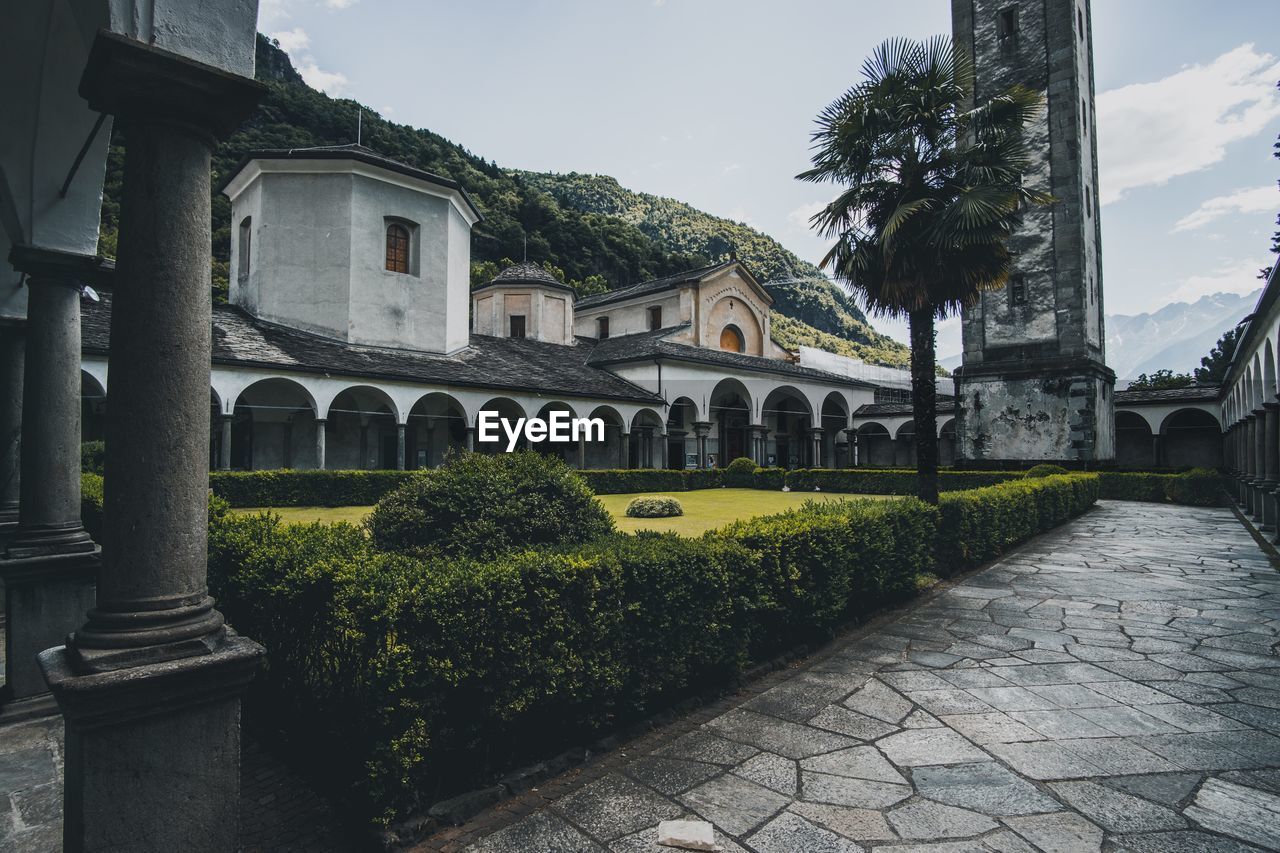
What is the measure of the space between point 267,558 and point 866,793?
390 cm

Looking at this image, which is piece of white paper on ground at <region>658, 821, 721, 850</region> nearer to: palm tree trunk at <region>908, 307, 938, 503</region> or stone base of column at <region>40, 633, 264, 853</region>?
stone base of column at <region>40, 633, 264, 853</region>

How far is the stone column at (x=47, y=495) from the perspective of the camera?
4641 millimetres

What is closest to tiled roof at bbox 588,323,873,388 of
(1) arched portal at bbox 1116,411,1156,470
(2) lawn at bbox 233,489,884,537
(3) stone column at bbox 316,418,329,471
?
(2) lawn at bbox 233,489,884,537

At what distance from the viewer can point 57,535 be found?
16.0ft

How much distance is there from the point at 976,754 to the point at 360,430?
879 inches

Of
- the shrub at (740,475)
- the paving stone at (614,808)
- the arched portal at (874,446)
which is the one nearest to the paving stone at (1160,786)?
the paving stone at (614,808)

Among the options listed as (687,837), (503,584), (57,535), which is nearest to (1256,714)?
(687,837)

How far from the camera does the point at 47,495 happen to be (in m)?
4.98

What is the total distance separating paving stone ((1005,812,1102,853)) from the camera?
2.90 meters

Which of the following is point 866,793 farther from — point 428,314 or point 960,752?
point 428,314

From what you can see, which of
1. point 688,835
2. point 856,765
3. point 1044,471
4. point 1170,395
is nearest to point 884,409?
point 1170,395

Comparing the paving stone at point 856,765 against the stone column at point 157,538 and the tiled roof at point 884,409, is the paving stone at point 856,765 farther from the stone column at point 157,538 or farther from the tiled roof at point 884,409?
the tiled roof at point 884,409

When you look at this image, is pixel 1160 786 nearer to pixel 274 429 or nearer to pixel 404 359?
pixel 404 359

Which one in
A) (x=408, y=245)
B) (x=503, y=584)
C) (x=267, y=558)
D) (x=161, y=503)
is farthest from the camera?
(x=408, y=245)
